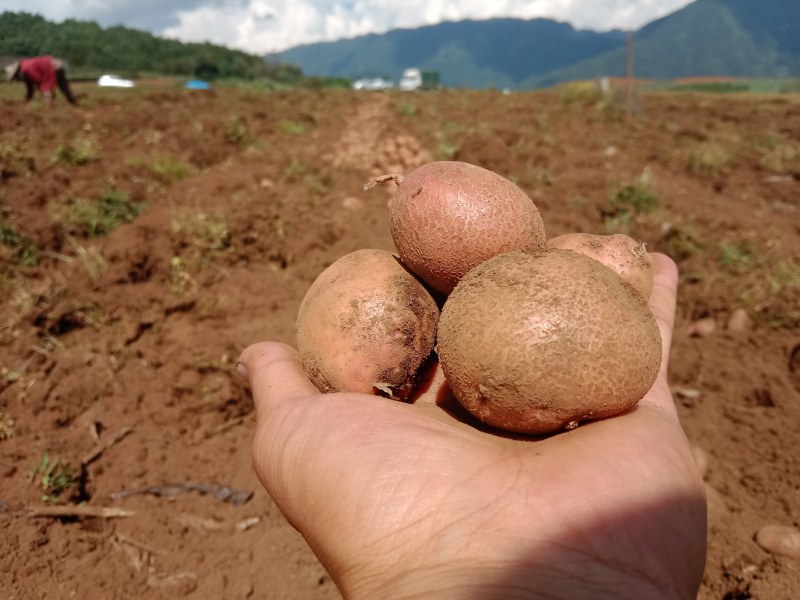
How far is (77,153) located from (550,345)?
29.9 feet

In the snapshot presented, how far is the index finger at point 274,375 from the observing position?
7.72 feet

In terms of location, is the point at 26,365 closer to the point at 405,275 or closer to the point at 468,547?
the point at 405,275

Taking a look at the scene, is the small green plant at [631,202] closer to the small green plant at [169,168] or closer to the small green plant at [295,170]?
the small green plant at [295,170]

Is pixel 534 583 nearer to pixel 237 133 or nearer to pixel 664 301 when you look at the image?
pixel 664 301

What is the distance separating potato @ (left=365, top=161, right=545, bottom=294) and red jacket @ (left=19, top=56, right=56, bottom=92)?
745 inches

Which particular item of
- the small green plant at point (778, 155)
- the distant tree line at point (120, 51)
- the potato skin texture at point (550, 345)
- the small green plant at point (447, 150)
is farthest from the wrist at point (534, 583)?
the distant tree line at point (120, 51)

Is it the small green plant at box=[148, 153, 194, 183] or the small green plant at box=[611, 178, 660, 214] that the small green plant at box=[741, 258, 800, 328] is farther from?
the small green plant at box=[148, 153, 194, 183]

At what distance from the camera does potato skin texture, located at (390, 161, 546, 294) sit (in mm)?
2260

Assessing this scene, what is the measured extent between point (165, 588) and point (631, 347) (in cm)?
279

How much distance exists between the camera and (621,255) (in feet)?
7.80

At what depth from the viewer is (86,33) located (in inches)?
2808

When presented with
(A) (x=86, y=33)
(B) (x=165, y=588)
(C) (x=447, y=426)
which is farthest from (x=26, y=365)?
(A) (x=86, y=33)

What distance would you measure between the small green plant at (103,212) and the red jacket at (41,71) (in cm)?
1342

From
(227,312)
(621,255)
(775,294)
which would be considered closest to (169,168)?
(227,312)
